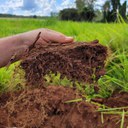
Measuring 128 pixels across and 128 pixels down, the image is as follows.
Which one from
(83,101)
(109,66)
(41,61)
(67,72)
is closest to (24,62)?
(41,61)

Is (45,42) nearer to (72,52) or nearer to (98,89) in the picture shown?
(72,52)

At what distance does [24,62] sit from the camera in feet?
6.85

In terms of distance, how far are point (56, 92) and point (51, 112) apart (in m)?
0.13

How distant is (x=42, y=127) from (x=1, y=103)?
42cm

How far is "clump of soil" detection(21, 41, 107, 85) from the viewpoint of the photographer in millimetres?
2080

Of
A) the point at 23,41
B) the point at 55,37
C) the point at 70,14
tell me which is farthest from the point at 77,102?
the point at 70,14

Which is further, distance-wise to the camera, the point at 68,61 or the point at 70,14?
the point at 70,14

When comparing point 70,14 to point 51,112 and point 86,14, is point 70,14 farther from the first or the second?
point 51,112

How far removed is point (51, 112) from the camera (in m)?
2.07

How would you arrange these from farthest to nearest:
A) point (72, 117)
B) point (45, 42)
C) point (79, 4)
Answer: point (79, 4), point (45, 42), point (72, 117)

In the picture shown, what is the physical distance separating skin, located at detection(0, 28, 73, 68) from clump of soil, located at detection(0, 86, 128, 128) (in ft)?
0.83

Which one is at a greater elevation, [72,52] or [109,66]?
[72,52]

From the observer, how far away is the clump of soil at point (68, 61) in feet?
6.82

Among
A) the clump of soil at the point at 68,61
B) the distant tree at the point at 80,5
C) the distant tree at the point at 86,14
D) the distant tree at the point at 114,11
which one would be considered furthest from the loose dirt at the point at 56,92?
the distant tree at the point at 80,5
